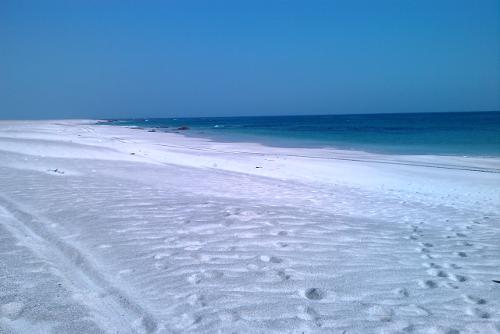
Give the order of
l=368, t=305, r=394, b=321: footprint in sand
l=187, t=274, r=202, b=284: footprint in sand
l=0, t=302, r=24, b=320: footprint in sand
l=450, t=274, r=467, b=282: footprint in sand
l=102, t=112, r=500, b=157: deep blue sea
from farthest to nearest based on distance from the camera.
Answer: l=102, t=112, r=500, b=157: deep blue sea → l=450, t=274, r=467, b=282: footprint in sand → l=187, t=274, r=202, b=284: footprint in sand → l=368, t=305, r=394, b=321: footprint in sand → l=0, t=302, r=24, b=320: footprint in sand

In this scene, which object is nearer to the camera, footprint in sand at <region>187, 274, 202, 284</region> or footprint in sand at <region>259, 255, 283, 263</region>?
footprint in sand at <region>187, 274, 202, 284</region>

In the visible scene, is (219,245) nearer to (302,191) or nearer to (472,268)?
(472,268)

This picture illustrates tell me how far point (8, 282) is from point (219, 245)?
248cm

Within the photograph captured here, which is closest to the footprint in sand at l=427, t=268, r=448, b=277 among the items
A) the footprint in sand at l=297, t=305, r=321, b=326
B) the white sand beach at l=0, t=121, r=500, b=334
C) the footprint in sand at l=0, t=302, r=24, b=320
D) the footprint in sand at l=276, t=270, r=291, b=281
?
the white sand beach at l=0, t=121, r=500, b=334

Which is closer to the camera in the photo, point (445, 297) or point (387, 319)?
point (387, 319)

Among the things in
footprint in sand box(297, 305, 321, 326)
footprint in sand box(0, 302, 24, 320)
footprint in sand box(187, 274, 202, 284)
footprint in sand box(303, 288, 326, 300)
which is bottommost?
footprint in sand box(303, 288, 326, 300)

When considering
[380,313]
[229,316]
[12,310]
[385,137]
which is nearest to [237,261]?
[229,316]

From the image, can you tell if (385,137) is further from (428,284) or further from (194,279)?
(194,279)

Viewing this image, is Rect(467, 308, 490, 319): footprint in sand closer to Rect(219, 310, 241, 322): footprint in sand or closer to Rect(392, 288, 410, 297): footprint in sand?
Rect(392, 288, 410, 297): footprint in sand

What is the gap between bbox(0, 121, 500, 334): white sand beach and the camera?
346 cm

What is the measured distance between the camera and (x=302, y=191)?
10352 mm

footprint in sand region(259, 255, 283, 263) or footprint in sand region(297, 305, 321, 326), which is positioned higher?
footprint in sand region(297, 305, 321, 326)

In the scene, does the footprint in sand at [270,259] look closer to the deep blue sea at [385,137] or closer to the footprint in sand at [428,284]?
the footprint in sand at [428,284]

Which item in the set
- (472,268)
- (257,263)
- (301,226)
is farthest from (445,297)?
(301,226)
